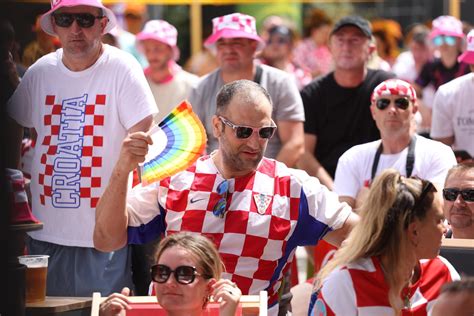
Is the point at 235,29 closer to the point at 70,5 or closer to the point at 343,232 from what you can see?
the point at 70,5

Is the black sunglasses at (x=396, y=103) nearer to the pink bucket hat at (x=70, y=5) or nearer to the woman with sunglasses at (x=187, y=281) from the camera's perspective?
the pink bucket hat at (x=70, y=5)

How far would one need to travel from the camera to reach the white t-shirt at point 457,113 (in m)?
7.93

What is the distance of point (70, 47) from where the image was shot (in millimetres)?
6016

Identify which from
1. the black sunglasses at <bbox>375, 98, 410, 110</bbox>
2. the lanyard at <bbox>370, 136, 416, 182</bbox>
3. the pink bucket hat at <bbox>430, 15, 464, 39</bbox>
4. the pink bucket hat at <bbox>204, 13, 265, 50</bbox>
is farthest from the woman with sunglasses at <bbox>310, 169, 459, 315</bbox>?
the pink bucket hat at <bbox>430, 15, 464, 39</bbox>

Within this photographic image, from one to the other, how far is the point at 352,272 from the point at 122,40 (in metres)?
9.09

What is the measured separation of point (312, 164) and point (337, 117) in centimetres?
40

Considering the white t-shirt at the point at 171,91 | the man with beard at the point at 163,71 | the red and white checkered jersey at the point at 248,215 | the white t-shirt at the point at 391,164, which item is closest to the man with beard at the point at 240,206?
the red and white checkered jersey at the point at 248,215

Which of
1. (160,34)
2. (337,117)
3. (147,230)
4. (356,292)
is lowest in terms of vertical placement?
(356,292)

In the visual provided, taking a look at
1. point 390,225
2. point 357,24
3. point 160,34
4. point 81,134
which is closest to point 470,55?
point 357,24

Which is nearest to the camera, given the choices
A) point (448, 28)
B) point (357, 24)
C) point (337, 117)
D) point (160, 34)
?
point (337, 117)

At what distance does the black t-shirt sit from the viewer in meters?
8.40

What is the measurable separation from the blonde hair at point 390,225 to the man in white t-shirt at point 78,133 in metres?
1.70

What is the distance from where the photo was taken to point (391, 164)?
7086 mm

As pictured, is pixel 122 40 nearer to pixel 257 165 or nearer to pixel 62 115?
pixel 62 115
